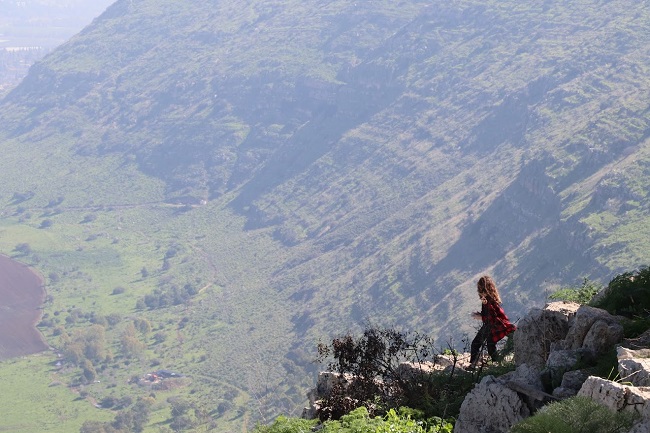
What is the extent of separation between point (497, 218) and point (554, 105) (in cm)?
2959

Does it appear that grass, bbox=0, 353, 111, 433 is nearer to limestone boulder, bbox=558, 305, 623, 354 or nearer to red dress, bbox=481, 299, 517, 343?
red dress, bbox=481, 299, 517, 343

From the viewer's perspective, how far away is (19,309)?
141 metres

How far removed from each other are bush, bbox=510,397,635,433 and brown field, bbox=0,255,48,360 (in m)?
120

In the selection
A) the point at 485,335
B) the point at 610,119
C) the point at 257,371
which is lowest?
the point at 257,371

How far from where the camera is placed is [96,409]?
104 meters

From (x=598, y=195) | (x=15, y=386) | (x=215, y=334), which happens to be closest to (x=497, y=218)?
(x=598, y=195)

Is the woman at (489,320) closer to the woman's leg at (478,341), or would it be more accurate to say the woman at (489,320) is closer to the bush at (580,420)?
the woman's leg at (478,341)

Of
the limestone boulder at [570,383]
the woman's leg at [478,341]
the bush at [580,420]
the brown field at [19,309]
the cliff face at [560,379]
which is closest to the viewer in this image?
the bush at [580,420]

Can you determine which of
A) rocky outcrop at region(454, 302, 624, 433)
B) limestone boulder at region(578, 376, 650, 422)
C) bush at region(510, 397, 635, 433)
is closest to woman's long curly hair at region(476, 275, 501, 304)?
rocky outcrop at region(454, 302, 624, 433)

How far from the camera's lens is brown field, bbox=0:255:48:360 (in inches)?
4973

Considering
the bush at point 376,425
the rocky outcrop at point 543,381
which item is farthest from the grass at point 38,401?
the rocky outcrop at point 543,381

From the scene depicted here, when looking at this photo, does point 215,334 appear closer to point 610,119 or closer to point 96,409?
point 96,409

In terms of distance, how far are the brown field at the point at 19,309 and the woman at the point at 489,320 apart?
11399cm

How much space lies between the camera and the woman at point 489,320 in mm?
16938
